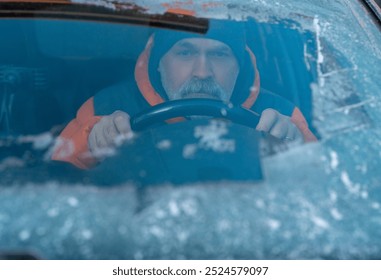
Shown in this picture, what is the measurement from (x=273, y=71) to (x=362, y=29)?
1.14 feet

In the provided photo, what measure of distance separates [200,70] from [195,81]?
0.12ft

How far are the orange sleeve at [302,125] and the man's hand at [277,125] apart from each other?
1 centimetres

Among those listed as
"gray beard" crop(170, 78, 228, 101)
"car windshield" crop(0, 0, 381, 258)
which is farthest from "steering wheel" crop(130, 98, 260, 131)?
"gray beard" crop(170, 78, 228, 101)

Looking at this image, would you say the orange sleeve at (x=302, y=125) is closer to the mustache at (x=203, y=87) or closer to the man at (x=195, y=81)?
the man at (x=195, y=81)

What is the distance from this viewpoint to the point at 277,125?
53.7 inches

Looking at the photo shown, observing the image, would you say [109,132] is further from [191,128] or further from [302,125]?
[302,125]

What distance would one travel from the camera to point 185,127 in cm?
118

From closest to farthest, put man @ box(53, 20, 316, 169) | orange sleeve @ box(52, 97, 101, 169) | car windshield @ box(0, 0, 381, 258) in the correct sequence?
car windshield @ box(0, 0, 381, 258) → orange sleeve @ box(52, 97, 101, 169) → man @ box(53, 20, 316, 169)

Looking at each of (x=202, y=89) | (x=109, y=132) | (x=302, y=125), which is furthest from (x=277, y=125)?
(x=109, y=132)

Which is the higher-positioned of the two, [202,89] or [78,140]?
[202,89]

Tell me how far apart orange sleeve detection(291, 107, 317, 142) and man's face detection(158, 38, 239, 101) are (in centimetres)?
20

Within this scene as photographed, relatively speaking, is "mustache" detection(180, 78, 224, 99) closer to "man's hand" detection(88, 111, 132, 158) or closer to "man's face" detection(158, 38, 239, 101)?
"man's face" detection(158, 38, 239, 101)

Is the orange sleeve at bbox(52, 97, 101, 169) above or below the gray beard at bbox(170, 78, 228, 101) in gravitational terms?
below

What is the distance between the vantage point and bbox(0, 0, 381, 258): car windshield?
0.92 meters
